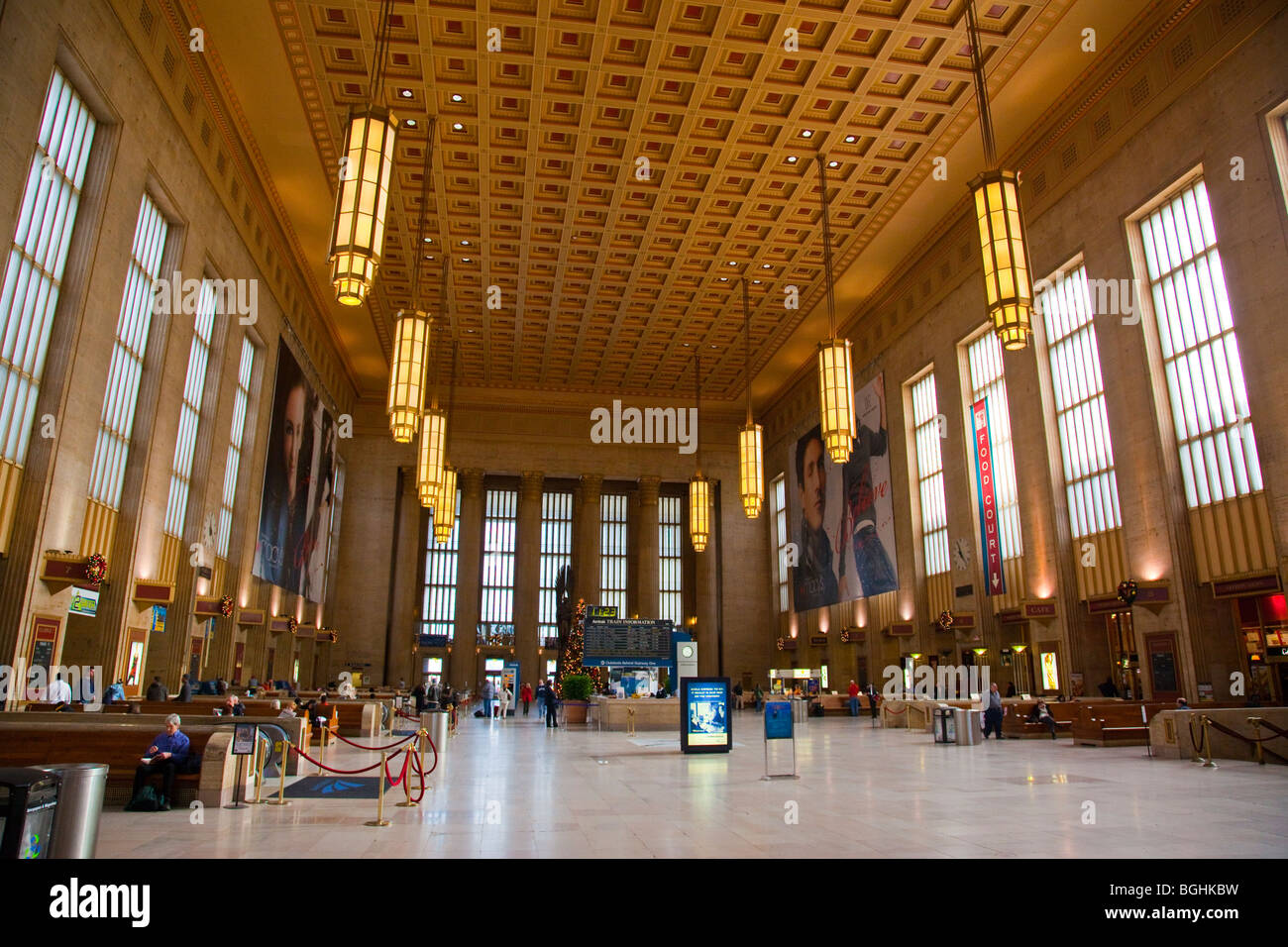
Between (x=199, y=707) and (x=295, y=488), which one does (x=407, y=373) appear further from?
(x=295, y=488)

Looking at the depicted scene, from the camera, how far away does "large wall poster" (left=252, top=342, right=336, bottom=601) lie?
22.8m

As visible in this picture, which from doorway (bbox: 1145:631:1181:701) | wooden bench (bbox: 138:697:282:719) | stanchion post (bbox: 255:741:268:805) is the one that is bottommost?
stanchion post (bbox: 255:741:268:805)

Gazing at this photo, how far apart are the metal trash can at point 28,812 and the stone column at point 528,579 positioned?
30.5m

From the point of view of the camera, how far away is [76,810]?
395cm

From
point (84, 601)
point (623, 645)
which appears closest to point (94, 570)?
point (84, 601)

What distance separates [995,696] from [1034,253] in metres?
10.1

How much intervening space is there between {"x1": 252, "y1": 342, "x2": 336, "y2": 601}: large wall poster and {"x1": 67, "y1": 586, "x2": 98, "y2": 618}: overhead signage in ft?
27.5

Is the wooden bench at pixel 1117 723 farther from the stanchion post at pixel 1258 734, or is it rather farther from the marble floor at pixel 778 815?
the stanchion post at pixel 1258 734

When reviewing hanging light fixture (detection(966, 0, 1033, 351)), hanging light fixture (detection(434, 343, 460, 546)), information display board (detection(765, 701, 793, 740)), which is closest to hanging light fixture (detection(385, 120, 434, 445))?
information display board (detection(765, 701, 793, 740))

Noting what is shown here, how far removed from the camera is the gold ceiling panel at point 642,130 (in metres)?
15.1

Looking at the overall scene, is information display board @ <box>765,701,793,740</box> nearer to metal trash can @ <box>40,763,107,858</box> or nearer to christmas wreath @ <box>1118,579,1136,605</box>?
christmas wreath @ <box>1118,579,1136,605</box>

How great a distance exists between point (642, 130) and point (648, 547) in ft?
68.5
